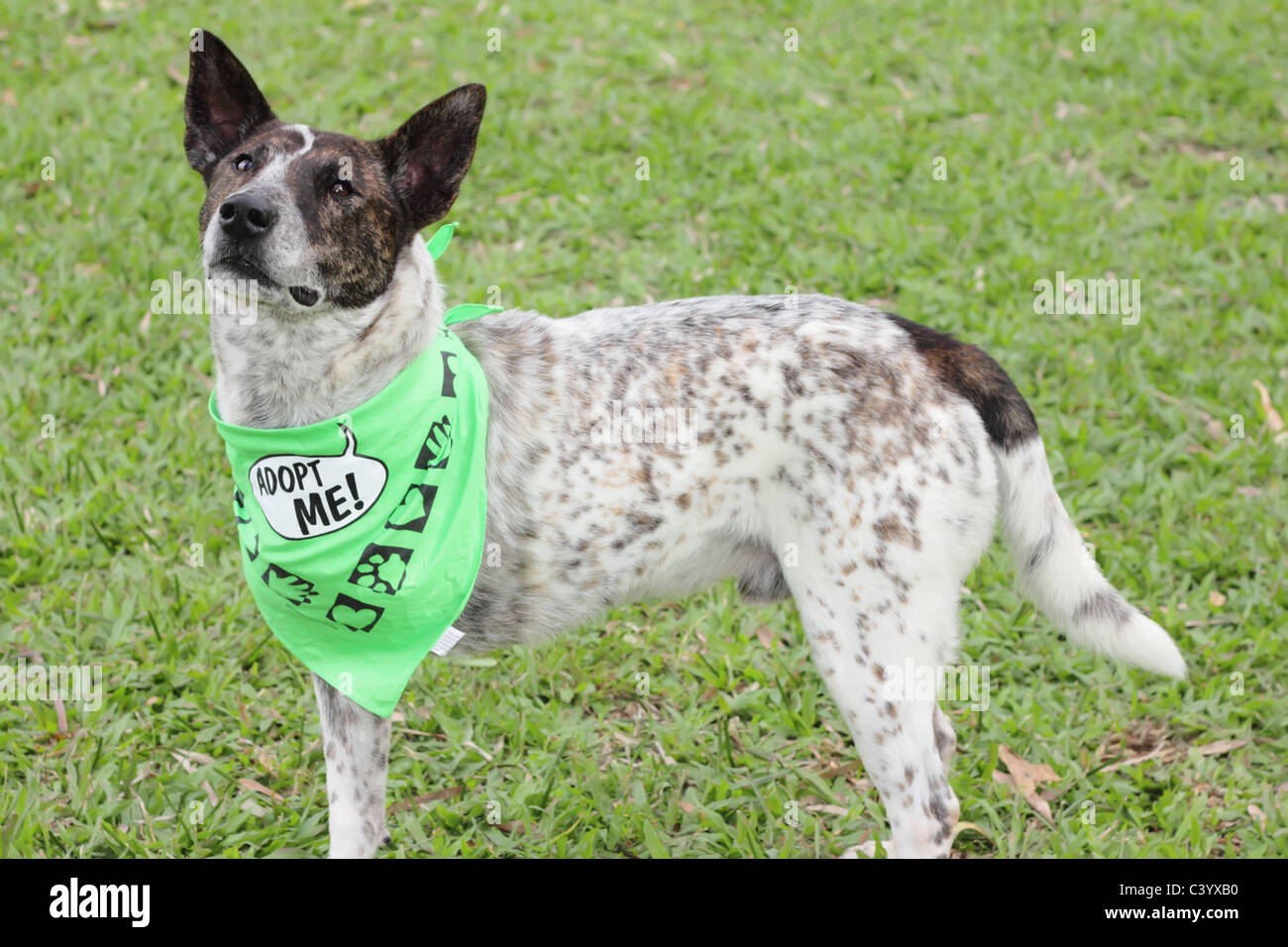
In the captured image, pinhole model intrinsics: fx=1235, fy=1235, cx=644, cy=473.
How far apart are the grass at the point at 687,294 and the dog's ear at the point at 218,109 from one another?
193 centimetres

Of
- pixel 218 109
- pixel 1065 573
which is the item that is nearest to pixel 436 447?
pixel 218 109

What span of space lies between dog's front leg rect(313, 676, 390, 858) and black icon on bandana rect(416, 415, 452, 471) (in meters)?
0.75

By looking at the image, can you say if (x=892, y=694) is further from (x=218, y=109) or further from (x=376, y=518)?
(x=218, y=109)

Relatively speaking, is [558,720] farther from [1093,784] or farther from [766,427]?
[1093,784]

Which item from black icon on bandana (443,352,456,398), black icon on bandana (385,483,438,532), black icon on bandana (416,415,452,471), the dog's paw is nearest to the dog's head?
black icon on bandana (443,352,456,398)

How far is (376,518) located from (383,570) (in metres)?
0.14

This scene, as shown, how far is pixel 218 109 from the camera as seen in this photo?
12.0ft

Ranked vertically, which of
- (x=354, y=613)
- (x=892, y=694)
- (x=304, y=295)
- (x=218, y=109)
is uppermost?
(x=218, y=109)

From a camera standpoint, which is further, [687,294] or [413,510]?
[687,294]

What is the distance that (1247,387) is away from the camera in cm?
609

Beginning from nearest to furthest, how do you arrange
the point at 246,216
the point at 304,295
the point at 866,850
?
the point at 246,216 → the point at 304,295 → the point at 866,850

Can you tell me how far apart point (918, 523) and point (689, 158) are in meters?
4.77

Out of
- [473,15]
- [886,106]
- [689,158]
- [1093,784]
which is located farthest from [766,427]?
[473,15]

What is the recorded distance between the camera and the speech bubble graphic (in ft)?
11.1
